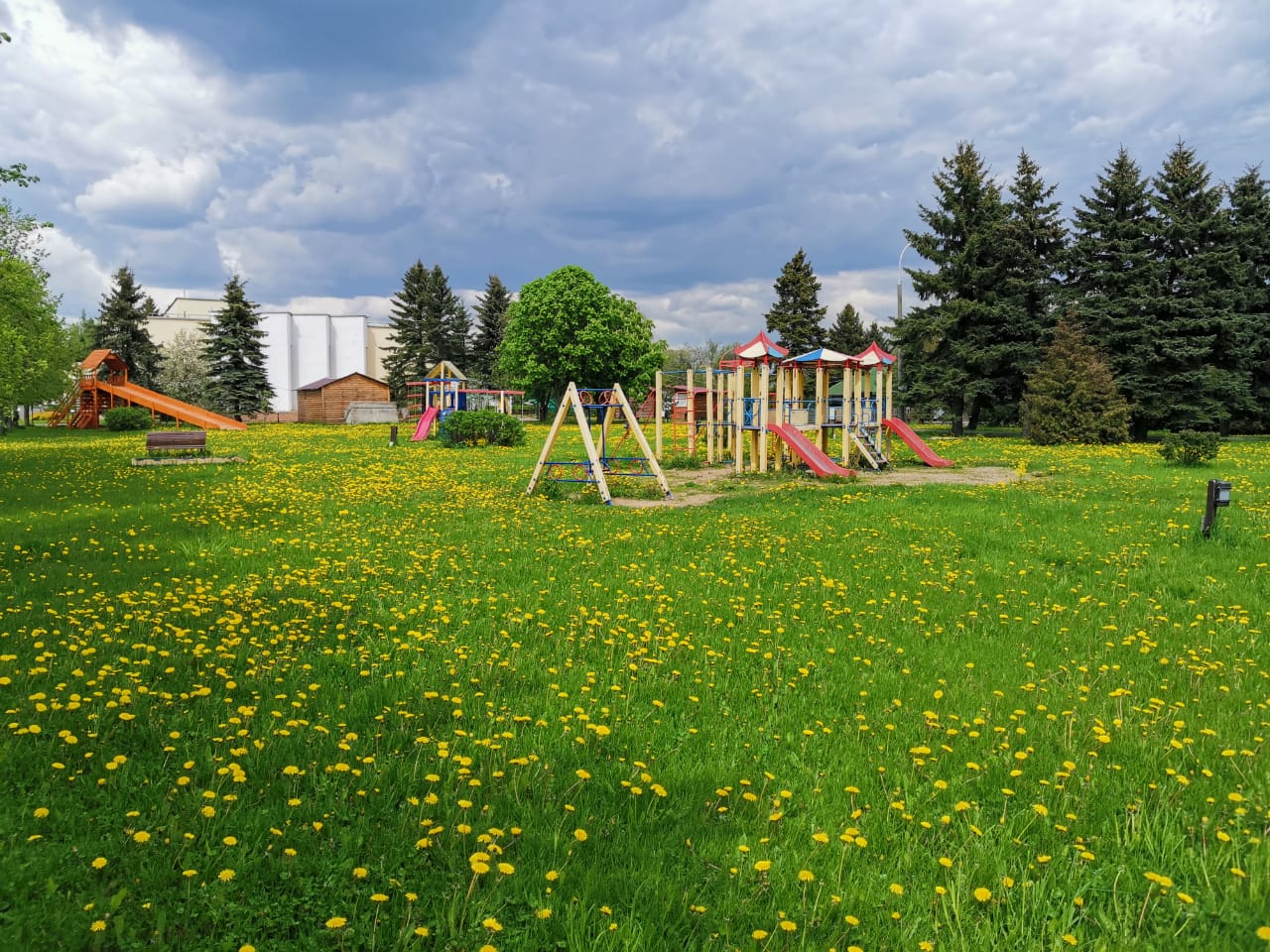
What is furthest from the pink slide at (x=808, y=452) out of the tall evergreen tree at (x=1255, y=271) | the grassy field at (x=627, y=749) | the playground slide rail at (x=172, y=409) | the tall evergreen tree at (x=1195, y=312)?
the playground slide rail at (x=172, y=409)

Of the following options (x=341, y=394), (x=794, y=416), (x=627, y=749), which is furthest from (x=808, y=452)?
(x=341, y=394)

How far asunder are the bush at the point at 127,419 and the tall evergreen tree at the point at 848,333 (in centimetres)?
4903

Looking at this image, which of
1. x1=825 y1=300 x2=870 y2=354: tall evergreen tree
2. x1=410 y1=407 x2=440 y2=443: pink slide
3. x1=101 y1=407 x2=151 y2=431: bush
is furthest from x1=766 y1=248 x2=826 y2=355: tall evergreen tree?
x1=101 y1=407 x2=151 y2=431: bush

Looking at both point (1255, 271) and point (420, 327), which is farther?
point (420, 327)

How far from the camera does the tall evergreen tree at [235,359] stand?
4884cm

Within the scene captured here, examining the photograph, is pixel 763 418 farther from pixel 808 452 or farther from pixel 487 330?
pixel 487 330

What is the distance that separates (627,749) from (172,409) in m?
47.7

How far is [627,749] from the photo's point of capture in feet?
13.4

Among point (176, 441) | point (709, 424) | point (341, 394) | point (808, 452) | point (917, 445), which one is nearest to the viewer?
point (808, 452)

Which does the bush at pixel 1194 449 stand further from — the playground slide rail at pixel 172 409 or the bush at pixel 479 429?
the playground slide rail at pixel 172 409

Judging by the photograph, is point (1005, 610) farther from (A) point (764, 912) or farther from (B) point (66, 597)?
(B) point (66, 597)

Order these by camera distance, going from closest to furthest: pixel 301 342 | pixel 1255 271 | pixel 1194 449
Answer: pixel 1194 449
pixel 1255 271
pixel 301 342

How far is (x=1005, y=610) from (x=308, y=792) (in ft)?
20.1

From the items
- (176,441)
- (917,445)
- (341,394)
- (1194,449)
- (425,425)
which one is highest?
(341,394)
